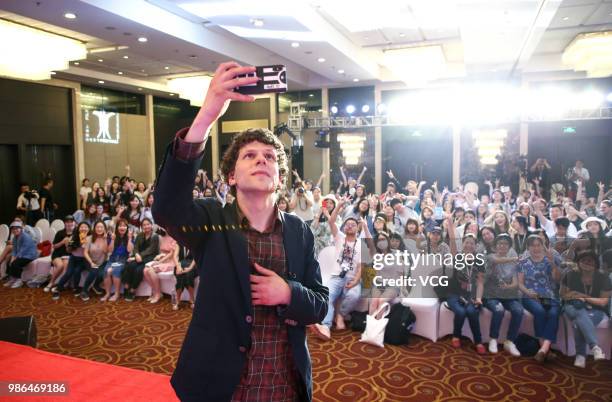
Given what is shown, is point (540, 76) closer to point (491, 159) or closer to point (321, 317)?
point (491, 159)

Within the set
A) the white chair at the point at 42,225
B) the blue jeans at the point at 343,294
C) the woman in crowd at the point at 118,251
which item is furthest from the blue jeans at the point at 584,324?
the white chair at the point at 42,225

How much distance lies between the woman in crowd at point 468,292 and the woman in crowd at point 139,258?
13.5 ft

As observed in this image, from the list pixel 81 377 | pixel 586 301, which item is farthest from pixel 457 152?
pixel 81 377

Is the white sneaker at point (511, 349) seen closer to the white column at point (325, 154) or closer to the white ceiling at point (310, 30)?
the white ceiling at point (310, 30)

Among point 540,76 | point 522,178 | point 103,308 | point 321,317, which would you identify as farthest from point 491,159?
point 321,317

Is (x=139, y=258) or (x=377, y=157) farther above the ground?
(x=377, y=157)

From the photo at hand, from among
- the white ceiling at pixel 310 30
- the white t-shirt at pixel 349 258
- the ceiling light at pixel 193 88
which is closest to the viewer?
the white t-shirt at pixel 349 258

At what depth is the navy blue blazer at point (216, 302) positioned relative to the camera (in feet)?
3.85

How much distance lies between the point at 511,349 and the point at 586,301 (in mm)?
824

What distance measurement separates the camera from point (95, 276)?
6.41 m

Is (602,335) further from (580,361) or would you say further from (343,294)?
(343,294)

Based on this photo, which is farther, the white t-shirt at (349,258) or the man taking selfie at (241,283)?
the white t-shirt at (349,258)

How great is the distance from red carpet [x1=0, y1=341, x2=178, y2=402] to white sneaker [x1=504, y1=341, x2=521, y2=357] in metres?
3.25

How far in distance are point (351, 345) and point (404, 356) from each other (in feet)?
1.83
